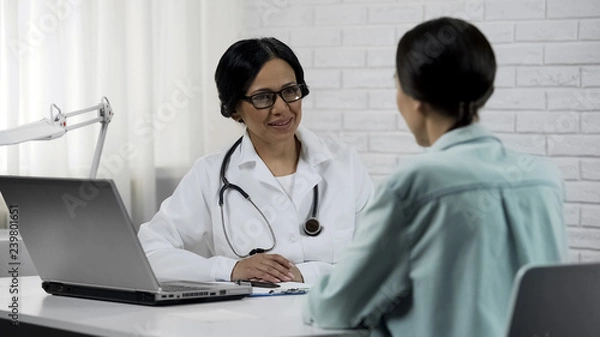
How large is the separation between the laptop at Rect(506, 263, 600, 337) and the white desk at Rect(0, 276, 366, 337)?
361 millimetres

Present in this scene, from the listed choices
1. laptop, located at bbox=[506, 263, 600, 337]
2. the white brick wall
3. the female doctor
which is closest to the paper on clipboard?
the female doctor

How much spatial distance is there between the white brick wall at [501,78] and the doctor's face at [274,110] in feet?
3.31

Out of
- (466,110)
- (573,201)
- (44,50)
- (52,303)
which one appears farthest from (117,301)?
(573,201)

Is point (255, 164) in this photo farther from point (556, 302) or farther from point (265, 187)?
point (556, 302)

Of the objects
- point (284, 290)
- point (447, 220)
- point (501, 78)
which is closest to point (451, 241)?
point (447, 220)

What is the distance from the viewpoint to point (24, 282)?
88.1 inches

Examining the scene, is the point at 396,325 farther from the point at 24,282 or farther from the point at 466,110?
the point at 24,282

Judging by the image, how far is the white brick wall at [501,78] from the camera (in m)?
3.22

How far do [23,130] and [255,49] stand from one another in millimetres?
829

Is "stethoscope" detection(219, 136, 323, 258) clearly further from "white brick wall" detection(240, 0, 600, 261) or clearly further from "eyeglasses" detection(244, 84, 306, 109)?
"white brick wall" detection(240, 0, 600, 261)

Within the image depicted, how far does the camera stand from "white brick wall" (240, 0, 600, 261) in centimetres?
322

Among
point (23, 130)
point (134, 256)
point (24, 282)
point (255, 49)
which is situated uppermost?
point (255, 49)

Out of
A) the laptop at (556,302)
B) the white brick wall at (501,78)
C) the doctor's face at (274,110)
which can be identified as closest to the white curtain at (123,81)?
the white brick wall at (501,78)

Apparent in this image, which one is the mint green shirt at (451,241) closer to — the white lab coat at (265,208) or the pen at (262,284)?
the pen at (262,284)
